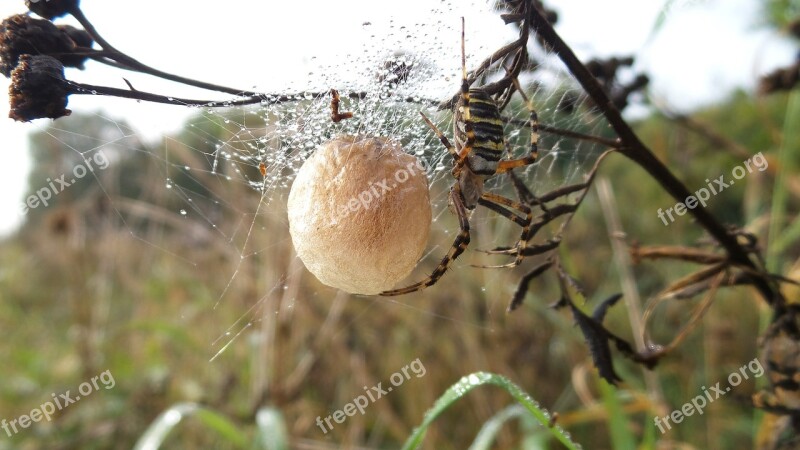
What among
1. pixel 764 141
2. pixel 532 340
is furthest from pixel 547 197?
pixel 764 141

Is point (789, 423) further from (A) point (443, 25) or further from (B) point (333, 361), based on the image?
(B) point (333, 361)

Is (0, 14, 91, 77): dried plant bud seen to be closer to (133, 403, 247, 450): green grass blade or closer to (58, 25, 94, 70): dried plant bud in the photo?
(58, 25, 94, 70): dried plant bud

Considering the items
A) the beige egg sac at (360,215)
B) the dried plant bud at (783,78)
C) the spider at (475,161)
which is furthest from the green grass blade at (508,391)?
the dried plant bud at (783,78)

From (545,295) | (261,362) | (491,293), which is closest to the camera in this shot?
(261,362)

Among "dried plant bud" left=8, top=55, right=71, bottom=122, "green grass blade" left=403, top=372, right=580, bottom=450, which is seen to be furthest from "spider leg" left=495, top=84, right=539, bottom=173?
"dried plant bud" left=8, top=55, right=71, bottom=122

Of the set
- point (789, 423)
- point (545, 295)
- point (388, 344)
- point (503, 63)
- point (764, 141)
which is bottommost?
point (764, 141)

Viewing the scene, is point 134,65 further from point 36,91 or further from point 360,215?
point 360,215
